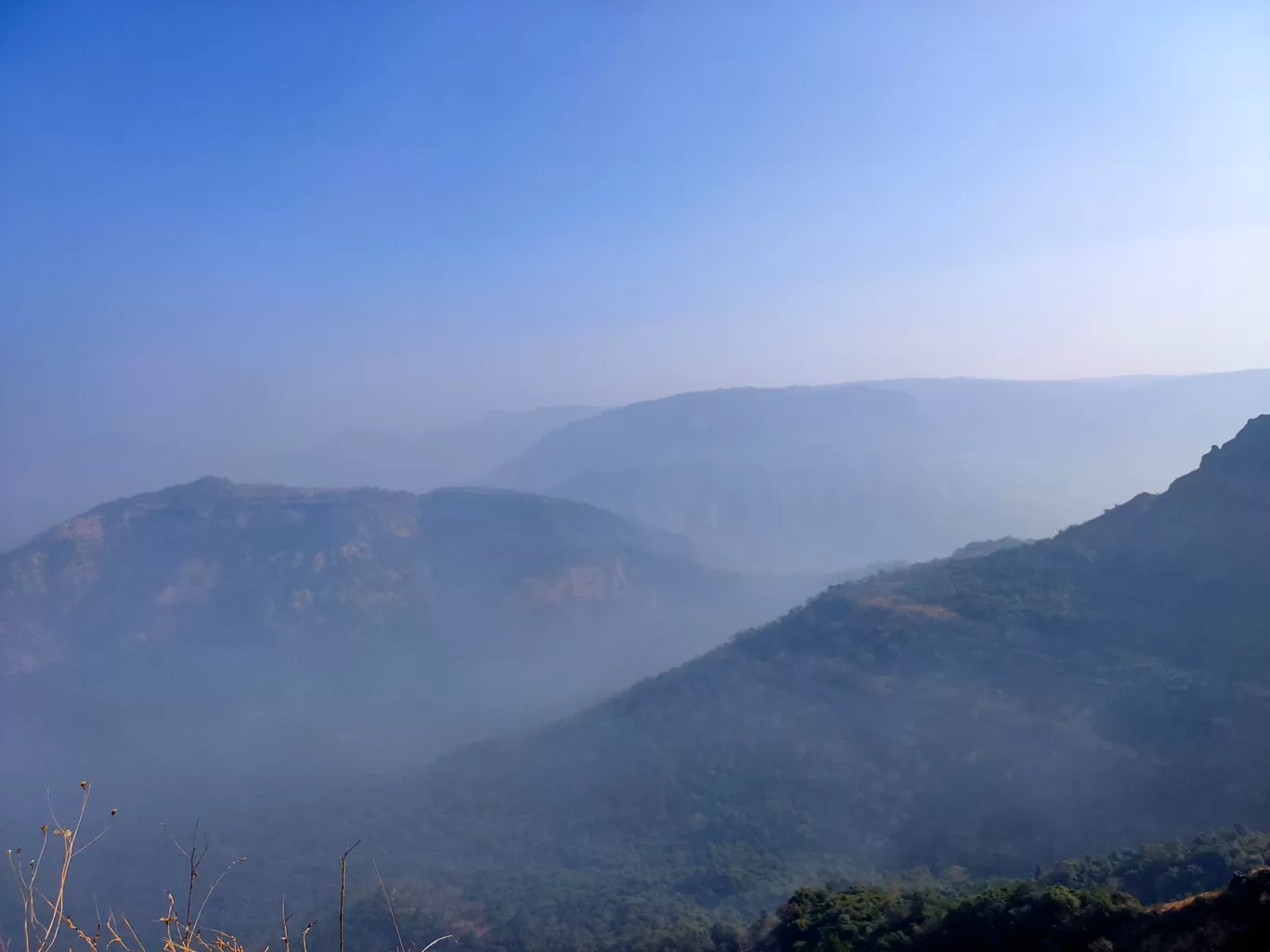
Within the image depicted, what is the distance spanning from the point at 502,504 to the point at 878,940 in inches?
4835

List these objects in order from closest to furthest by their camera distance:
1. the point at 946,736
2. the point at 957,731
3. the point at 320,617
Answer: the point at 957,731, the point at 946,736, the point at 320,617

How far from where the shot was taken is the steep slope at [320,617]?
103 meters

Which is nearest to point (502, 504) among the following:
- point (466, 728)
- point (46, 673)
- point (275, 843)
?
point (466, 728)

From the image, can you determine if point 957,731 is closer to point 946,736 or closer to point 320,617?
point 946,736

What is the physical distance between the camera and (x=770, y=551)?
186125mm

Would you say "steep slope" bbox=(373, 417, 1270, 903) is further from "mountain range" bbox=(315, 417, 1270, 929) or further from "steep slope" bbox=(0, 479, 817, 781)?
"steep slope" bbox=(0, 479, 817, 781)

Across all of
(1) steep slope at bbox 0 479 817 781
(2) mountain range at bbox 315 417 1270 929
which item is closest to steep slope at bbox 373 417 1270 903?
(2) mountain range at bbox 315 417 1270 929

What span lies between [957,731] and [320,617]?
315 feet

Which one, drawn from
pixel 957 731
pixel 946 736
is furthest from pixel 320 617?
pixel 957 731

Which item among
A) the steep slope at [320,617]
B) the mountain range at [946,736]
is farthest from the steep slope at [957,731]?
the steep slope at [320,617]

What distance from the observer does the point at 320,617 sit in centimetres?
11625

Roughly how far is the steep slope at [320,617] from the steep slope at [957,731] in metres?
42.0

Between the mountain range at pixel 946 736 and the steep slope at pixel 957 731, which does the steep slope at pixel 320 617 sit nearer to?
the mountain range at pixel 946 736

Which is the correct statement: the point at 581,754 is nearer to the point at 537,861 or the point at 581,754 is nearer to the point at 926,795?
the point at 537,861
